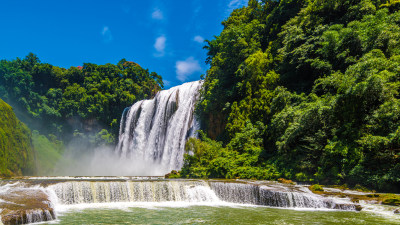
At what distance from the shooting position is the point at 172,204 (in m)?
12.0

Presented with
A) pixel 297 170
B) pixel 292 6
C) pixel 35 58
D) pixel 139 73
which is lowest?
pixel 297 170

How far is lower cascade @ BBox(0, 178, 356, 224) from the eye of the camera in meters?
10.5

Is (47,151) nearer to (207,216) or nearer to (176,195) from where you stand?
(176,195)

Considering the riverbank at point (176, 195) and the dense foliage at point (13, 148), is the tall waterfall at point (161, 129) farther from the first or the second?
the riverbank at point (176, 195)

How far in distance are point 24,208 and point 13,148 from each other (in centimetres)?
1775

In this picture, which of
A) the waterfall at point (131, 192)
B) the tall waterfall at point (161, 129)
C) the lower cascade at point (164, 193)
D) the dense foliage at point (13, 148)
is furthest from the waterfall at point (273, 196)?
the dense foliage at point (13, 148)

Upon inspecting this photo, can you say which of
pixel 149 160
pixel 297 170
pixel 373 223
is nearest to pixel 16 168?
pixel 149 160

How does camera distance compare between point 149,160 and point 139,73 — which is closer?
point 149,160

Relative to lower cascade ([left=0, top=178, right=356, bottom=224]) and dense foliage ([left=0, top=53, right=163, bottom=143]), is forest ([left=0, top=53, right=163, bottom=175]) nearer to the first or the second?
dense foliage ([left=0, top=53, right=163, bottom=143])

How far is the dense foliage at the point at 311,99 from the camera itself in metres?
11.7

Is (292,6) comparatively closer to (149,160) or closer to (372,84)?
(372,84)

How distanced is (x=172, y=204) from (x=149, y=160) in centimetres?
1955

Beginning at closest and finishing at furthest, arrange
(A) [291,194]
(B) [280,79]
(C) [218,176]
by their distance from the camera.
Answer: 1. (A) [291,194]
2. (C) [218,176]
3. (B) [280,79]

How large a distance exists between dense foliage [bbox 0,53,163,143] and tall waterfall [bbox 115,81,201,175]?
6.48m
